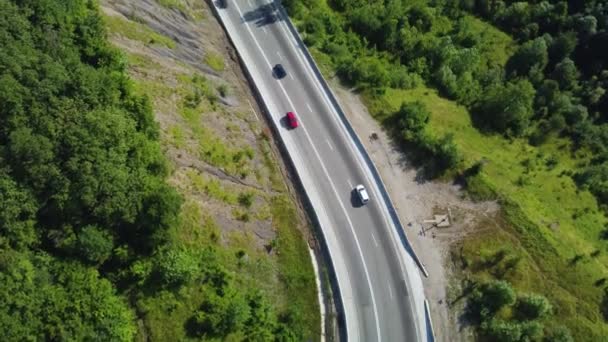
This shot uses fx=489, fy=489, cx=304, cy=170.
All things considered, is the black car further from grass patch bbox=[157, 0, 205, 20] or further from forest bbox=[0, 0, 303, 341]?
forest bbox=[0, 0, 303, 341]

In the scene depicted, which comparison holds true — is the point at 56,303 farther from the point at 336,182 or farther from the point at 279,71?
the point at 279,71

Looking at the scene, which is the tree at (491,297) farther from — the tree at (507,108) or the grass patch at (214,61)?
the grass patch at (214,61)

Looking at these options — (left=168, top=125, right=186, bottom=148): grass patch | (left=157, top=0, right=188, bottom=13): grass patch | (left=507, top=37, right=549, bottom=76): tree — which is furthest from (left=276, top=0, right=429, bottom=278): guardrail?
(left=507, top=37, right=549, bottom=76): tree

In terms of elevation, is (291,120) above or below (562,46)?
above

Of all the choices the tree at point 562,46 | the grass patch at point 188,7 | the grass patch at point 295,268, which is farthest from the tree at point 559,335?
the grass patch at point 188,7

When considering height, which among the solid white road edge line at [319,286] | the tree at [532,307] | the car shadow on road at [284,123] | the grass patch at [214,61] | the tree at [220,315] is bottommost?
the tree at [532,307]

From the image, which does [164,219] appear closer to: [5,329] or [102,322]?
[102,322]

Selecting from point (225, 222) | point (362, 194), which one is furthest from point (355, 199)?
point (225, 222)
